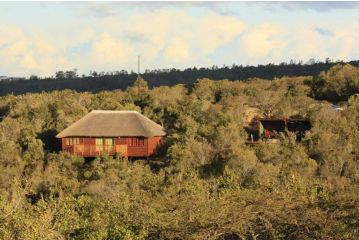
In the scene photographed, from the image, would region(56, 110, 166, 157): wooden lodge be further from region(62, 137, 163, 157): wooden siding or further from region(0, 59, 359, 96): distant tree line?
region(0, 59, 359, 96): distant tree line

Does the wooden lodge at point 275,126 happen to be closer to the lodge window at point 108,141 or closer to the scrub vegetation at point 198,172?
the scrub vegetation at point 198,172

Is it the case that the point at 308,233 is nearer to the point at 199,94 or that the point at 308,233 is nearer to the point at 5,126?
the point at 5,126

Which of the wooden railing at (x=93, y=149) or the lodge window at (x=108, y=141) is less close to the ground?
the lodge window at (x=108, y=141)

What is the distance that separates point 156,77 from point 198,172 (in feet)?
335

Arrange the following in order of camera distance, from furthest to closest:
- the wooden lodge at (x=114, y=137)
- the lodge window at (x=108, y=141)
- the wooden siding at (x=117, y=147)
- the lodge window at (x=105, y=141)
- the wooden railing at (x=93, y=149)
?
1. the lodge window at (x=108, y=141)
2. the lodge window at (x=105, y=141)
3. the wooden lodge at (x=114, y=137)
4. the wooden siding at (x=117, y=147)
5. the wooden railing at (x=93, y=149)

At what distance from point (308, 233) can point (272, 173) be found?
13787mm

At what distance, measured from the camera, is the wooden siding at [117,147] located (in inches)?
1527

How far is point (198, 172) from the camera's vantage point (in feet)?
100

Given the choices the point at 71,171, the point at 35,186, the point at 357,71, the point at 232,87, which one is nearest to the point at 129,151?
the point at 71,171

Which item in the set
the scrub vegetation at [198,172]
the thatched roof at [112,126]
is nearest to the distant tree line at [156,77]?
the scrub vegetation at [198,172]

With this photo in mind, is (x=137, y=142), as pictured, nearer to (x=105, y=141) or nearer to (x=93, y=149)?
(x=105, y=141)

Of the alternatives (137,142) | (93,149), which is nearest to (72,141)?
(93,149)

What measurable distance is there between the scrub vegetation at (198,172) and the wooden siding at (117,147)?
39.9 inches

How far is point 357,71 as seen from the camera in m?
54.2
